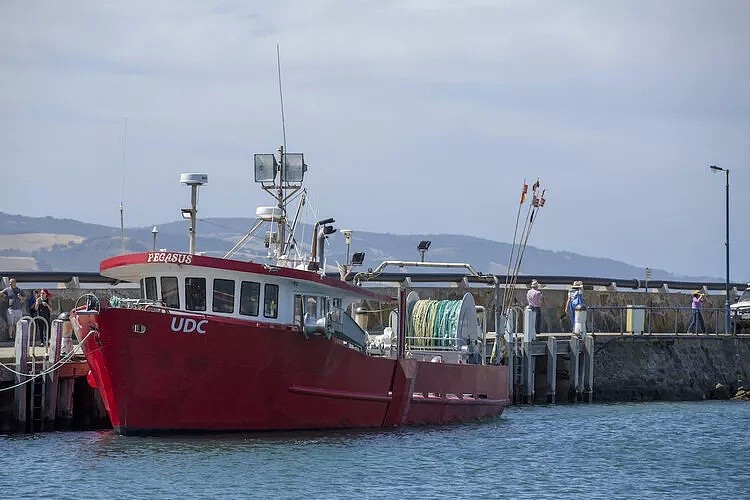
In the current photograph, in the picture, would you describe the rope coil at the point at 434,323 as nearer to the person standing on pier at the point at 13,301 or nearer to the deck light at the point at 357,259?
the deck light at the point at 357,259

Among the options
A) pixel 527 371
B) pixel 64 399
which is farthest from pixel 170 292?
pixel 527 371

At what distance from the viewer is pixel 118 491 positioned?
2245 cm

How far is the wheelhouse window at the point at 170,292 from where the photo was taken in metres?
26.4

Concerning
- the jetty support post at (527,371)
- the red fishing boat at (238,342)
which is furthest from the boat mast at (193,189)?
the jetty support post at (527,371)

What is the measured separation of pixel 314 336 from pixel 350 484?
3966 millimetres

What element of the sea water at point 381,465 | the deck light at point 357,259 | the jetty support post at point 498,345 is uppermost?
the deck light at point 357,259

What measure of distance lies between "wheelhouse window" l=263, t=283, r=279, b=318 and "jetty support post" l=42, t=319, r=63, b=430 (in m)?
4.12

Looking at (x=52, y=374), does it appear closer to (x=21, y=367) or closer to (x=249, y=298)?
(x=21, y=367)

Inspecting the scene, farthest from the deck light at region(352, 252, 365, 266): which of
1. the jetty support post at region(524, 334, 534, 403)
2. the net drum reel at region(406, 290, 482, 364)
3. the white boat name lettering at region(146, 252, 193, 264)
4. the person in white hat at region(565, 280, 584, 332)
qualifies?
the person in white hat at region(565, 280, 584, 332)

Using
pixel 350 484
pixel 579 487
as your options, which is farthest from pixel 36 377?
pixel 579 487

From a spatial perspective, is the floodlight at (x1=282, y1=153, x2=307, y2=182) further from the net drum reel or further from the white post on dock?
the white post on dock

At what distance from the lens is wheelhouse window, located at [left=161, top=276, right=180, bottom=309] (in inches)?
1040

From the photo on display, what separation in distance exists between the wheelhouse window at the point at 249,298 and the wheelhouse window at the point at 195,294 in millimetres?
660

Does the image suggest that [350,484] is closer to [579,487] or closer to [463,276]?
[579,487]
